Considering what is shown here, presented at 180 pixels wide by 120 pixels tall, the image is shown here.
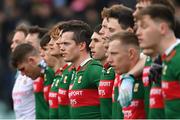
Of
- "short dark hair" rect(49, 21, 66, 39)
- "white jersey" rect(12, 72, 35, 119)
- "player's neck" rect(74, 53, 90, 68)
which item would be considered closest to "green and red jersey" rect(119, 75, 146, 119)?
"player's neck" rect(74, 53, 90, 68)

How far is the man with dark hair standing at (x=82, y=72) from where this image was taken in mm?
10422

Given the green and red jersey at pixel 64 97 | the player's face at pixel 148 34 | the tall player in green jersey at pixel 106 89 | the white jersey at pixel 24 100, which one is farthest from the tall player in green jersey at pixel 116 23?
the white jersey at pixel 24 100

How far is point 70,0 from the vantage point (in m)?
18.9

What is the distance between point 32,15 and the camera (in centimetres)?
1875

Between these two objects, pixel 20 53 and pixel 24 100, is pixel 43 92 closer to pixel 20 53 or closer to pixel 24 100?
pixel 24 100

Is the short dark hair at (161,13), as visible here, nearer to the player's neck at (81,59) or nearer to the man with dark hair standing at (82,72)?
the man with dark hair standing at (82,72)

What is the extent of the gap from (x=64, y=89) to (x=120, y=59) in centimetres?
244

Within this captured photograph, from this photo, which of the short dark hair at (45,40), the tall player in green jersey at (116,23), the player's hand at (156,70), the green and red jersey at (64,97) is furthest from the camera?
the short dark hair at (45,40)

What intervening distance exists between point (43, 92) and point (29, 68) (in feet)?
1.32

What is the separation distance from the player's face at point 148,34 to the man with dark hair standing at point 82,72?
83.2 inches

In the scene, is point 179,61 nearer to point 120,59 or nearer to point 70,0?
point 120,59

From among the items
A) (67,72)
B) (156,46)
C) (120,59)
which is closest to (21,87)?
(67,72)

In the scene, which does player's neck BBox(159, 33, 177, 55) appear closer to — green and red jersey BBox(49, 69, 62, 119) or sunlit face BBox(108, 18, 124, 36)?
sunlit face BBox(108, 18, 124, 36)

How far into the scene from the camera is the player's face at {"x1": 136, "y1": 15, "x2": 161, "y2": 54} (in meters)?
8.15
